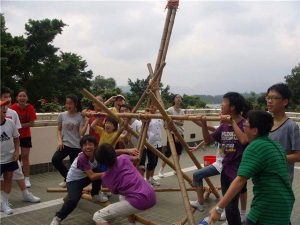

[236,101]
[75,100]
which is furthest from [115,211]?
[75,100]

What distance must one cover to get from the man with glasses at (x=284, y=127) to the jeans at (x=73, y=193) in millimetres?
2325

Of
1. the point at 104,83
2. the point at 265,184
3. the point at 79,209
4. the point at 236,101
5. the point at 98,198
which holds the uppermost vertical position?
the point at 104,83

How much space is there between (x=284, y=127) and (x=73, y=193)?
2563 mm

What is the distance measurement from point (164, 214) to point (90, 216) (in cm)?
104

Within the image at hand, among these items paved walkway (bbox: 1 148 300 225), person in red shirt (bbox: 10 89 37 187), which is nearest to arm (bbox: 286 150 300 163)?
paved walkway (bbox: 1 148 300 225)

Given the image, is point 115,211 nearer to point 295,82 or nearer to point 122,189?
point 122,189

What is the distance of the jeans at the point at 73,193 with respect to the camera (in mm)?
3482

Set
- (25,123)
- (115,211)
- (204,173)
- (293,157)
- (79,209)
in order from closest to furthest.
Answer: (293,157) → (115,211) → (204,173) → (79,209) → (25,123)

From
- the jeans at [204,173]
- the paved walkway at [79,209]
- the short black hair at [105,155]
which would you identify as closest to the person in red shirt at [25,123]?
the paved walkway at [79,209]

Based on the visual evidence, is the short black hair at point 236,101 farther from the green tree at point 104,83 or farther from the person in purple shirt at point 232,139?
the green tree at point 104,83

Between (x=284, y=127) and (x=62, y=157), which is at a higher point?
(x=284, y=127)

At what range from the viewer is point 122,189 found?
9.39 ft

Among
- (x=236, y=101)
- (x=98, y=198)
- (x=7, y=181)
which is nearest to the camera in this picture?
(x=236, y=101)

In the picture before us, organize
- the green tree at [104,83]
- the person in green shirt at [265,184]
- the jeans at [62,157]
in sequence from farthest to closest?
the green tree at [104,83] → the jeans at [62,157] → the person in green shirt at [265,184]
